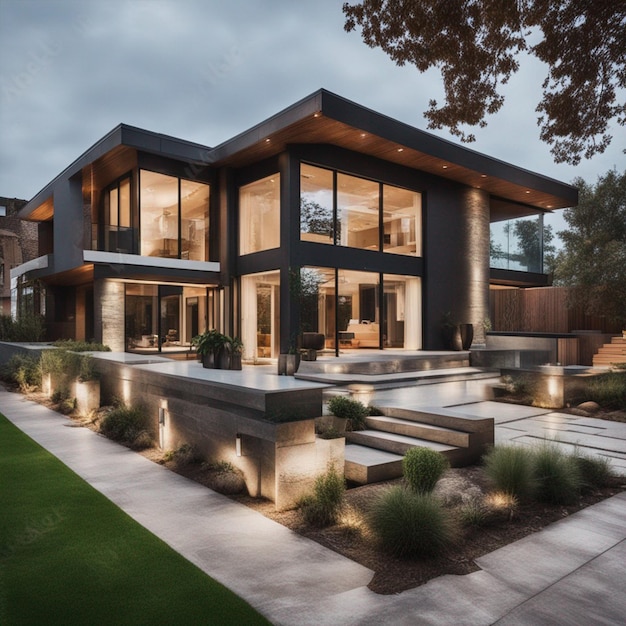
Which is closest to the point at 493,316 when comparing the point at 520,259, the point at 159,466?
the point at 520,259

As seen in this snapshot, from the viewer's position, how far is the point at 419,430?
626cm

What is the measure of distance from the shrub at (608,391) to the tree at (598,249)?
8.22 metres

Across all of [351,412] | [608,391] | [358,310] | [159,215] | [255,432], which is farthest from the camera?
[159,215]

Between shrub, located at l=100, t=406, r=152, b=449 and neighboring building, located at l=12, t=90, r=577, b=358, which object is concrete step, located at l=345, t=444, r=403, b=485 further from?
neighboring building, located at l=12, t=90, r=577, b=358

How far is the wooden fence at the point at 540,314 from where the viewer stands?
61.3ft

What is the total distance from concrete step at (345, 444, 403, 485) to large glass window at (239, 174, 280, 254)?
9213 mm

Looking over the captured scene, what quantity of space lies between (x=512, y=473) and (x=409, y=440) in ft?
5.16

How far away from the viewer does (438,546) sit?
142 inches

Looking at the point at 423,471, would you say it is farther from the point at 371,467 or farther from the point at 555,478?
the point at 555,478

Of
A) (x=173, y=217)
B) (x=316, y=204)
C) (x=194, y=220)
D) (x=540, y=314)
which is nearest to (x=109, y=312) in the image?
(x=173, y=217)

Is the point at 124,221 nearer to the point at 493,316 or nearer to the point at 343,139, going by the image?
the point at 343,139

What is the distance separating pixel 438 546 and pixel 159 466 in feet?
12.3

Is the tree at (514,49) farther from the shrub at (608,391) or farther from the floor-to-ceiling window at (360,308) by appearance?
the floor-to-ceiling window at (360,308)

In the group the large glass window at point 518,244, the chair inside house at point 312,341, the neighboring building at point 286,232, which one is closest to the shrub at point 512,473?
the chair inside house at point 312,341
